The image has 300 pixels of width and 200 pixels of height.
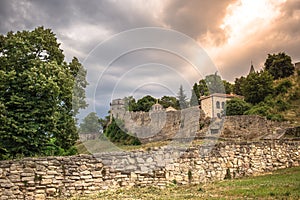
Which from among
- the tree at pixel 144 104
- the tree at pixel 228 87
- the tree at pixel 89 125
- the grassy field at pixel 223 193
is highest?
the tree at pixel 228 87

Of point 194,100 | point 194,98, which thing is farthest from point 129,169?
point 194,100

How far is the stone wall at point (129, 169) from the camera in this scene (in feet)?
35.2

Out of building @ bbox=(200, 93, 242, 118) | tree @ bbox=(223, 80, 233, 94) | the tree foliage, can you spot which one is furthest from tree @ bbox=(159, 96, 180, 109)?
tree @ bbox=(223, 80, 233, 94)

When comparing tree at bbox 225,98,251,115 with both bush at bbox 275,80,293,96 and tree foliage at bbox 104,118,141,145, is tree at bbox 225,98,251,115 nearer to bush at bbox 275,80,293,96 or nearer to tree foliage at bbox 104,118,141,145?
bush at bbox 275,80,293,96

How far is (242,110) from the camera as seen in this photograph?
37.6 m

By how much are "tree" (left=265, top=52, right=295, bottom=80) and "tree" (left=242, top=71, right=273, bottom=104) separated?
10.1 m

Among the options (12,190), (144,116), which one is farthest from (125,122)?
(12,190)

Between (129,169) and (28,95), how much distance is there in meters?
8.47

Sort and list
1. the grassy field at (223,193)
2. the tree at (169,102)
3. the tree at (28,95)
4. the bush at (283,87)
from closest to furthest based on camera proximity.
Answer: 1. the grassy field at (223,193)
2. the tree at (28,95)
3. the tree at (169,102)
4. the bush at (283,87)

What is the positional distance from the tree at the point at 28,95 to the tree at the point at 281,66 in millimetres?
38417

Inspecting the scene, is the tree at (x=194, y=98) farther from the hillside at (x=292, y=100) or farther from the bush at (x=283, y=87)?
the bush at (x=283, y=87)

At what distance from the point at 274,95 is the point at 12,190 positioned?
1403 inches

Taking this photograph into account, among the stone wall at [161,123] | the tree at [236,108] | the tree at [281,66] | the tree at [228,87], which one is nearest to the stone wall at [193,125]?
the stone wall at [161,123]

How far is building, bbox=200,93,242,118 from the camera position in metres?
38.0
